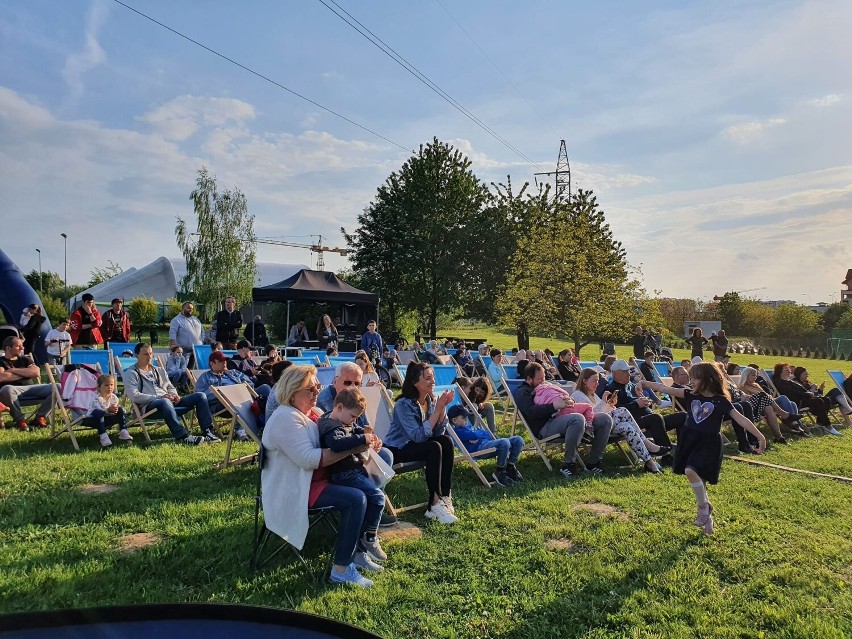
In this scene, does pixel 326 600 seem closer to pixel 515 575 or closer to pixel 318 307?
pixel 515 575

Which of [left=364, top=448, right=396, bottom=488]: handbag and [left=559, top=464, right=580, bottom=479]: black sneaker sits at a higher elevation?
[left=364, top=448, right=396, bottom=488]: handbag

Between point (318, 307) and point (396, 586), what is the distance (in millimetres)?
25834

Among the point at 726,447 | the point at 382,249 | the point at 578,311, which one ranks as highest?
the point at 382,249

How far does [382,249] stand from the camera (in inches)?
1173

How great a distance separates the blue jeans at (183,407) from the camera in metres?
7.15

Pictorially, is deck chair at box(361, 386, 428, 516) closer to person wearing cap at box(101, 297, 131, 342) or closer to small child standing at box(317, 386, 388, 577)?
small child standing at box(317, 386, 388, 577)

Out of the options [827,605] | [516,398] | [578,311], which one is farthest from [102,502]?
[578,311]

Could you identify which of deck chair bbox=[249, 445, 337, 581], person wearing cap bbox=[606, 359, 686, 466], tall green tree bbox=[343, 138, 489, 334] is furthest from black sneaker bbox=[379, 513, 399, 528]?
tall green tree bbox=[343, 138, 489, 334]

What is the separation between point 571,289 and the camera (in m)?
22.0

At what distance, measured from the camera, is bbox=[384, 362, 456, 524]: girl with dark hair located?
4.80 meters

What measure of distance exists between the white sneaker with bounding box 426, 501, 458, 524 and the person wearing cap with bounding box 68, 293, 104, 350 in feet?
30.5

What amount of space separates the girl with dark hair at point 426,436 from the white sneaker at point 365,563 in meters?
1.01

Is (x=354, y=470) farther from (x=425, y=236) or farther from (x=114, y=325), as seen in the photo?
(x=425, y=236)

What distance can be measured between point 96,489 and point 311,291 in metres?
13.1
